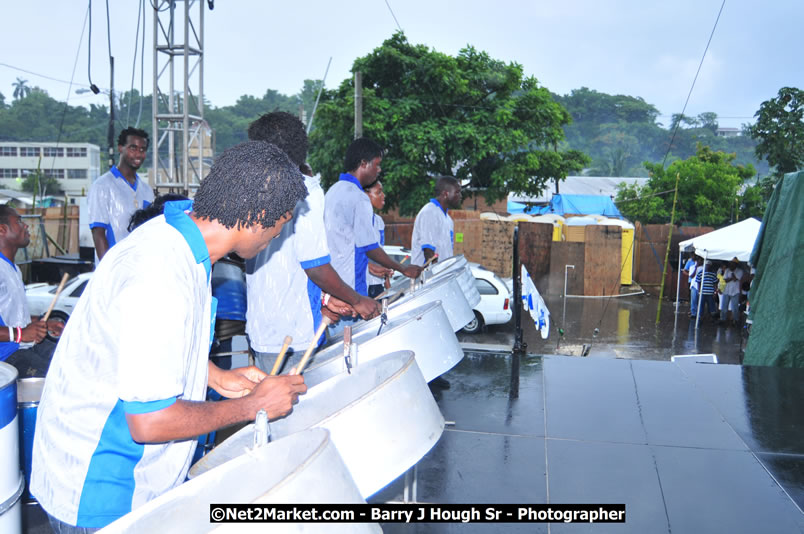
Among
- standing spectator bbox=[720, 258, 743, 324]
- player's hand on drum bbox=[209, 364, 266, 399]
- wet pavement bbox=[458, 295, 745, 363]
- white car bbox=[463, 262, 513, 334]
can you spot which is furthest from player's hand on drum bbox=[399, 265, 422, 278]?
standing spectator bbox=[720, 258, 743, 324]

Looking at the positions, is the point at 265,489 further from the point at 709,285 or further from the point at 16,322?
the point at 709,285

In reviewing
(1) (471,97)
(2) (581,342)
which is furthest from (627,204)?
(2) (581,342)

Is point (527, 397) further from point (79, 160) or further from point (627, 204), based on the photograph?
point (79, 160)

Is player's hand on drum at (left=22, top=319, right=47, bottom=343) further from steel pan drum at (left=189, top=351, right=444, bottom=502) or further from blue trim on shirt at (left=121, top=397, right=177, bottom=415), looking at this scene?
blue trim on shirt at (left=121, top=397, right=177, bottom=415)

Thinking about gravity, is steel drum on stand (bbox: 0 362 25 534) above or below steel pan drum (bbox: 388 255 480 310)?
below

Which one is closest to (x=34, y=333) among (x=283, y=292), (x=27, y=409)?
(x=27, y=409)

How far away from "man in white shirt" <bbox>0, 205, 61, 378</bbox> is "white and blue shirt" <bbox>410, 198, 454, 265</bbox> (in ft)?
7.25

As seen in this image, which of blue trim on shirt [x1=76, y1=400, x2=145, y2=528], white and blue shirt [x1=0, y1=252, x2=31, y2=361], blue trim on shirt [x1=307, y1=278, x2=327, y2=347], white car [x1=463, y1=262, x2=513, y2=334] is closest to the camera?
blue trim on shirt [x1=76, y1=400, x2=145, y2=528]

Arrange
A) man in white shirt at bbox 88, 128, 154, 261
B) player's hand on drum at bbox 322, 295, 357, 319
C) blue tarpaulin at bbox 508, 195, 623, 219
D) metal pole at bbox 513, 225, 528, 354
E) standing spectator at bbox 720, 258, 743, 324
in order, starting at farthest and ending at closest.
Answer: blue tarpaulin at bbox 508, 195, 623, 219, standing spectator at bbox 720, 258, 743, 324, metal pole at bbox 513, 225, 528, 354, man in white shirt at bbox 88, 128, 154, 261, player's hand on drum at bbox 322, 295, 357, 319

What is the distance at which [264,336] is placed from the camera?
197cm

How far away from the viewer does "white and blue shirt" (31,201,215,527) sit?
895mm

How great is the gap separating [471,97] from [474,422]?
1113 centimetres

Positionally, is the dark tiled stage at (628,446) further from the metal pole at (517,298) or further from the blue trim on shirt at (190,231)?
the blue trim on shirt at (190,231)

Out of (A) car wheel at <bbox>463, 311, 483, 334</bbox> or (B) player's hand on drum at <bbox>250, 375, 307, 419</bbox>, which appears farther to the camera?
(A) car wheel at <bbox>463, 311, 483, 334</bbox>
